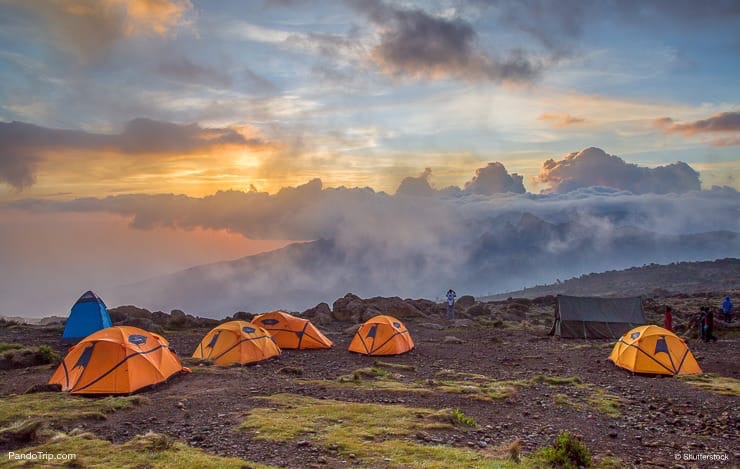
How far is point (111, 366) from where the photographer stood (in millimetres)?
18141

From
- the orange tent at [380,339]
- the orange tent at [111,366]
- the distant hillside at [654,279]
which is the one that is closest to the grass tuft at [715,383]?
the orange tent at [380,339]

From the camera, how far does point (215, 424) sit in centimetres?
1396

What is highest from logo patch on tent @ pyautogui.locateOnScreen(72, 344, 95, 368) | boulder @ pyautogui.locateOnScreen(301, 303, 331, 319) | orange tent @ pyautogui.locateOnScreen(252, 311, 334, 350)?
logo patch on tent @ pyautogui.locateOnScreen(72, 344, 95, 368)

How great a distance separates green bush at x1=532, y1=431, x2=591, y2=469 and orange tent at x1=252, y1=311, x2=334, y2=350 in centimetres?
2009

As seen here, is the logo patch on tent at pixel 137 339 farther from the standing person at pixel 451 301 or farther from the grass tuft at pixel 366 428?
the standing person at pixel 451 301

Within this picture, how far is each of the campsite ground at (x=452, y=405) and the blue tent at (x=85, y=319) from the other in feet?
3.57

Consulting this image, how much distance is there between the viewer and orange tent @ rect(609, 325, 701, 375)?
23.8 metres

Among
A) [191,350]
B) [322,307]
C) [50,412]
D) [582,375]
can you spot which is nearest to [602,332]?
[582,375]

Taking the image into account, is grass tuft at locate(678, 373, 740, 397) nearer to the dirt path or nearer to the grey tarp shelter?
the dirt path

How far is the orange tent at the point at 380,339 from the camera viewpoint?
28969 millimetres

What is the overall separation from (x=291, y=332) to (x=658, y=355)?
1848 centimetres

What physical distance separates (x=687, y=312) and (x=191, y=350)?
160 ft

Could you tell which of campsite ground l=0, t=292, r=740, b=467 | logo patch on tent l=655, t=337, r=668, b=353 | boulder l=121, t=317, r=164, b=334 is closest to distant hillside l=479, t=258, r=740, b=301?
boulder l=121, t=317, r=164, b=334

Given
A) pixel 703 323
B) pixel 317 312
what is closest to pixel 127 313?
pixel 317 312
